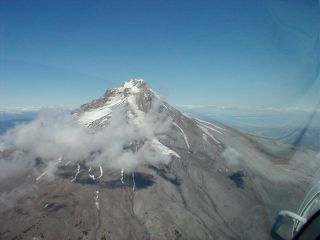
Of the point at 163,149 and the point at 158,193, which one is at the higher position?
the point at 163,149

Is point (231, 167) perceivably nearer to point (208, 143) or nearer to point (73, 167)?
point (208, 143)

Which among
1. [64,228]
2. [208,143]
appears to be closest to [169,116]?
[208,143]

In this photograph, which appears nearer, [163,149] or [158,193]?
[158,193]

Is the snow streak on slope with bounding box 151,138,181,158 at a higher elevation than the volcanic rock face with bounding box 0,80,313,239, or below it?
higher

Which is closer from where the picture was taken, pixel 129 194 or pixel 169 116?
pixel 129 194

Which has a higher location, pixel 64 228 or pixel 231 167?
pixel 231 167

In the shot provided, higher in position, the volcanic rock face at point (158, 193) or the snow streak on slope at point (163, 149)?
the snow streak on slope at point (163, 149)

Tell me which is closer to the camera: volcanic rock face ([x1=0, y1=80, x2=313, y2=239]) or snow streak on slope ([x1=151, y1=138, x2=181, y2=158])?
volcanic rock face ([x1=0, y1=80, x2=313, y2=239])

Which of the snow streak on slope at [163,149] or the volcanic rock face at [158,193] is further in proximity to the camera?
the snow streak on slope at [163,149]
